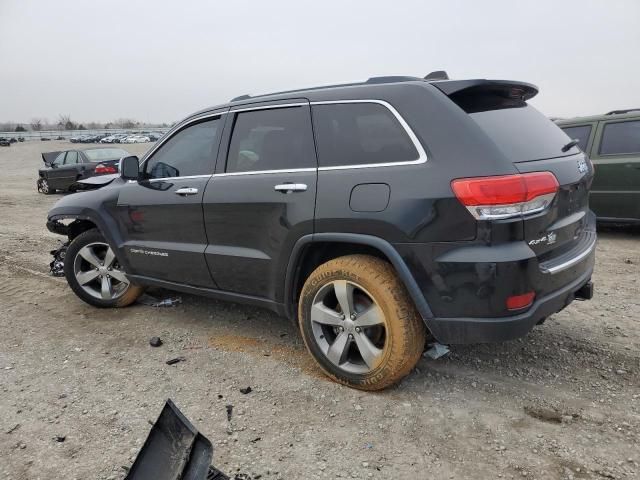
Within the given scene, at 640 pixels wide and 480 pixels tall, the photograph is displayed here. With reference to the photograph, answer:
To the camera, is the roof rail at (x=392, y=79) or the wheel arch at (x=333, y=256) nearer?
the wheel arch at (x=333, y=256)

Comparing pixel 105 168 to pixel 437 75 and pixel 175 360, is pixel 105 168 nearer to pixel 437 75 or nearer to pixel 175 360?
pixel 175 360

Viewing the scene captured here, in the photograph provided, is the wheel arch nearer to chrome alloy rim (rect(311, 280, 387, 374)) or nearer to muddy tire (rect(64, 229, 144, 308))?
chrome alloy rim (rect(311, 280, 387, 374))

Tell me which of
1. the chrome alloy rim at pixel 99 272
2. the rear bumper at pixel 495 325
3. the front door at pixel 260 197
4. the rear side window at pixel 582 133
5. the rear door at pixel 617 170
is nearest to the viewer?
the rear bumper at pixel 495 325

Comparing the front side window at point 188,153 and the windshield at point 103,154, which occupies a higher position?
the front side window at point 188,153

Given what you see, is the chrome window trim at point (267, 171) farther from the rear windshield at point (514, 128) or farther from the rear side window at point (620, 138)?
the rear side window at point (620, 138)

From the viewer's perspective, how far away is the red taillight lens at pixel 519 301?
2523 millimetres

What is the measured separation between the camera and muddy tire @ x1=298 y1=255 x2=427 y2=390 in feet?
9.30

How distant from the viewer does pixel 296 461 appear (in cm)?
251

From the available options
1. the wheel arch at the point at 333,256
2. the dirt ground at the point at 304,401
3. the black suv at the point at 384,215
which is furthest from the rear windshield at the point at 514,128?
the dirt ground at the point at 304,401

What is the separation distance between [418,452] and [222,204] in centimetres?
210

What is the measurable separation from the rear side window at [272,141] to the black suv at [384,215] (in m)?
0.01

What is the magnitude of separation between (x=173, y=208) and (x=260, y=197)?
38.5 inches

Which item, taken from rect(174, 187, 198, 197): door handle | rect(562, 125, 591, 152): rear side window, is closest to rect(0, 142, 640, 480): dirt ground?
rect(174, 187, 198, 197): door handle

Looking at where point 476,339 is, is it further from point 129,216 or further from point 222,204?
point 129,216
